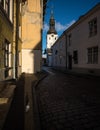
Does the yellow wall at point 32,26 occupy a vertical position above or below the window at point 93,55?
above

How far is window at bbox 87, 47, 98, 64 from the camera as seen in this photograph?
1585cm

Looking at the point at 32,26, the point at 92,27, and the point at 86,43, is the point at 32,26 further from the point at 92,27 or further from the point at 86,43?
the point at 92,27

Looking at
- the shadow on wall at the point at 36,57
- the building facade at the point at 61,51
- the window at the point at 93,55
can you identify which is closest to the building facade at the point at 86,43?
the window at the point at 93,55

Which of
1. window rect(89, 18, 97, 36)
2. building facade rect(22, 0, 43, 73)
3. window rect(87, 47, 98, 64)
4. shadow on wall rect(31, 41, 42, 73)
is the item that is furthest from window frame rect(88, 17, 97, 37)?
shadow on wall rect(31, 41, 42, 73)

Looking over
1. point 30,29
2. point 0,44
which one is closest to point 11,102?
point 0,44

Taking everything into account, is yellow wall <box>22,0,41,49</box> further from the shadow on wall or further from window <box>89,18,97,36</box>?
window <box>89,18,97,36</box>

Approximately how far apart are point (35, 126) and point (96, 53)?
13251 mm

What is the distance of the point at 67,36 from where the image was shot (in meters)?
24.9

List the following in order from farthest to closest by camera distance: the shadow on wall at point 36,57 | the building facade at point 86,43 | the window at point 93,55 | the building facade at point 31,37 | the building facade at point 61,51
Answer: the building facade at point 61,51
the shadow on wall at point 36,57
the building facade at point 31,37
the window at point 93,55
the building facade at point 86,43

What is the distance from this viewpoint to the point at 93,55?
16.3 metres

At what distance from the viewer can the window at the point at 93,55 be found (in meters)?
15.9

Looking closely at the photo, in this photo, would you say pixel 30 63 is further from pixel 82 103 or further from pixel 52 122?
pixel 52 122

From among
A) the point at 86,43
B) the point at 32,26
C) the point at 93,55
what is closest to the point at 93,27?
the point at 86,43

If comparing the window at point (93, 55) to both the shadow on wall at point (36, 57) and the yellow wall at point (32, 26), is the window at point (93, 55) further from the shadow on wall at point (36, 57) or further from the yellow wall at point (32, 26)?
the yellow wall at point (32, 26)
